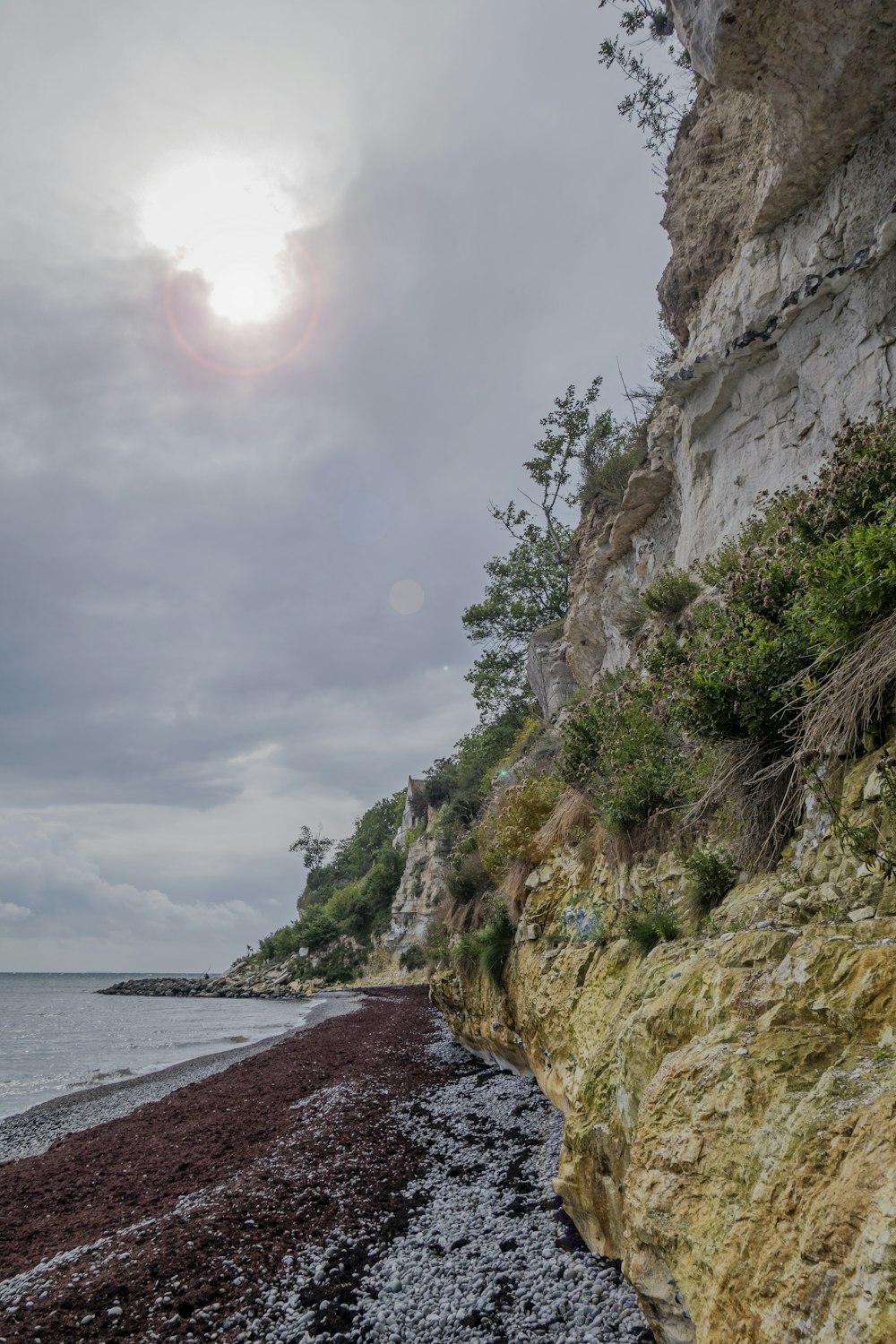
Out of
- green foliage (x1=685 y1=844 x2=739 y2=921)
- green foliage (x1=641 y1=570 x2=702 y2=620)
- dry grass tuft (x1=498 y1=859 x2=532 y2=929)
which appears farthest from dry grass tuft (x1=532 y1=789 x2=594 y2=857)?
green foliage (x1=641 y1=570 x2=702 y2=620)

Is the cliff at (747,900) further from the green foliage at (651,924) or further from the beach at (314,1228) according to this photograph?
the beach at (314,1228)

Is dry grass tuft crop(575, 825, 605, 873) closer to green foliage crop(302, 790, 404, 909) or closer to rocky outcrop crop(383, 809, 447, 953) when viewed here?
rocky outcrop crop(383, 809, 447, 953)

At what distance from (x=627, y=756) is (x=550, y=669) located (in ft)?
52.6

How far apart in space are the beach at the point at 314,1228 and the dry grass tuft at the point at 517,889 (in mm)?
2530

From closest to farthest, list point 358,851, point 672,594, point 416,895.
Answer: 1. point 672,594
2. point 416,895
3. point 358,851

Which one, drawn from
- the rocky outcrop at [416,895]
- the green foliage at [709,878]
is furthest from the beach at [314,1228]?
the rocky outcrop at [416,895]

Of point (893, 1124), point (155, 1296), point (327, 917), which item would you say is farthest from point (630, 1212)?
point (327, 917)

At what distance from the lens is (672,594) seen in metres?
12.4

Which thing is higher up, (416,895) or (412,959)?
(416,895)

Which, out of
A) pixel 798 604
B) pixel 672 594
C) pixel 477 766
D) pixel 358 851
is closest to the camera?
pixel 798 604

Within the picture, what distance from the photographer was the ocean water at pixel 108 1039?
617 inches

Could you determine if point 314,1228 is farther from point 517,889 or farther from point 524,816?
point 524,816

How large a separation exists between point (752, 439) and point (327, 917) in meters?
49.1

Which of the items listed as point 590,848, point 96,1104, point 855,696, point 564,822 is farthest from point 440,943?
point 855,696
